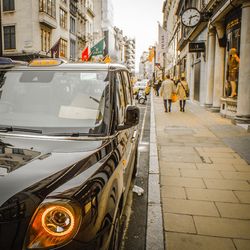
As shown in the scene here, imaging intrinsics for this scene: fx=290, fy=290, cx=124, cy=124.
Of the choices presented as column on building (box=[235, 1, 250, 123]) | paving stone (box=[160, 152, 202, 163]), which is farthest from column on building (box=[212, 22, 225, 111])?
paving stone (box=[160, 152, 202, 163])

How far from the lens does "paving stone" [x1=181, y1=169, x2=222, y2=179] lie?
554 centimetres

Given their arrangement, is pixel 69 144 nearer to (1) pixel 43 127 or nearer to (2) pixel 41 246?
(1) pixel 43 127

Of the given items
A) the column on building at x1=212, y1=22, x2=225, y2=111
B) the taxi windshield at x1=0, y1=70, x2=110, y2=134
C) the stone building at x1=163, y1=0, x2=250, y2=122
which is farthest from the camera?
the column on building at x1=212, y1=22, x2=225, y2=111

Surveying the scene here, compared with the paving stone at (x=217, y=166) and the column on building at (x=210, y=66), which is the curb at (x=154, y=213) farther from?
the column on building at (x=210, y=66)

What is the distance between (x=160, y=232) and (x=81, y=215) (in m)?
2.06

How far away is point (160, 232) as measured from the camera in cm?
350

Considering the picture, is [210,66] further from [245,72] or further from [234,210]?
[234,210]

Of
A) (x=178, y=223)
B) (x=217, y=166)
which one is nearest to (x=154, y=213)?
(x=178, y=223)

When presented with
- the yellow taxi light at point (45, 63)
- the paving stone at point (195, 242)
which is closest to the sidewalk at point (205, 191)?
the paving stone at point (195, 242)

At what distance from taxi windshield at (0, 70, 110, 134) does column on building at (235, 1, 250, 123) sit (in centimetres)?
901

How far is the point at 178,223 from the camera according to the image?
376 centimetres

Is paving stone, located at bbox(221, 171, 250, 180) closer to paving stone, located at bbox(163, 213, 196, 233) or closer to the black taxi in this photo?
paving stone, located at bbox(163, 213, 196, 233)

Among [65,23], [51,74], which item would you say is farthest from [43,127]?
[65,23]

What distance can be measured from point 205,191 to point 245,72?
7351mm
